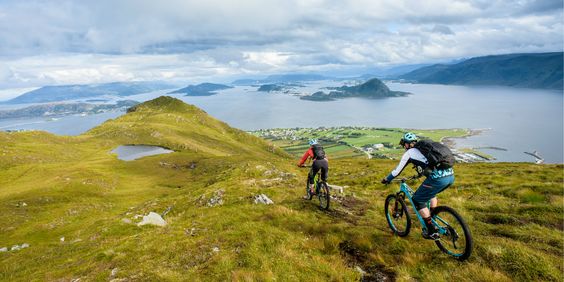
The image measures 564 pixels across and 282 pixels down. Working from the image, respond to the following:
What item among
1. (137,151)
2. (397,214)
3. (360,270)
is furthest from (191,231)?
Answer: (137,151)

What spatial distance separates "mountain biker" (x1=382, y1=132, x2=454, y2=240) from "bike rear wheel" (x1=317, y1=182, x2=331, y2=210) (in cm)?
666

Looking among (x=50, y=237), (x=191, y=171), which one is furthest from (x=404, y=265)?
(x=191, y=171)

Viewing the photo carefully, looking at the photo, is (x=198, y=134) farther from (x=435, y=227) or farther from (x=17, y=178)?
(x=435, y=227)

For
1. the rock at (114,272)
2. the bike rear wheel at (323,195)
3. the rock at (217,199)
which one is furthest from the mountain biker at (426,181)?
the rock at (217,199)

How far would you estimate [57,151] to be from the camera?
10044cm

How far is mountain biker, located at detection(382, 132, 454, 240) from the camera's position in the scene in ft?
35.7

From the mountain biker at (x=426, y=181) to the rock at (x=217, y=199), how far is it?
17624 mm

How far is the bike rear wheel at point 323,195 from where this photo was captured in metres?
18.3

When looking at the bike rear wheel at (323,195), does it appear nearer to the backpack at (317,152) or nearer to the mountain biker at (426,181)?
the backpack at (317,152)

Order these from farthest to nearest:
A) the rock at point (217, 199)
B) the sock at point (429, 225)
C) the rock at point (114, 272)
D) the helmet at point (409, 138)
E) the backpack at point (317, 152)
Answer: the rock at point (217, 199) < the backpack at point (317, 152) < the rock at point (114, 272) < the helmet at point (409, 138) < the sock at point (429, 225)

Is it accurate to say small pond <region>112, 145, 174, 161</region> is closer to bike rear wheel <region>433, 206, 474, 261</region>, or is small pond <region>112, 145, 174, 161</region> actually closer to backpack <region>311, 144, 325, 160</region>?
backpack <region>311, 144, 325, 160</region>

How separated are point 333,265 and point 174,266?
21.5 ft

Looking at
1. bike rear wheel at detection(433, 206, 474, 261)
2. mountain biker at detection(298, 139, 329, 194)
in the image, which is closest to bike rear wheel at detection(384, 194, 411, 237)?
bike rear wheel at detection(433, 206, 474, 261)

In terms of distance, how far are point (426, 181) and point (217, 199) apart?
20.0 m
